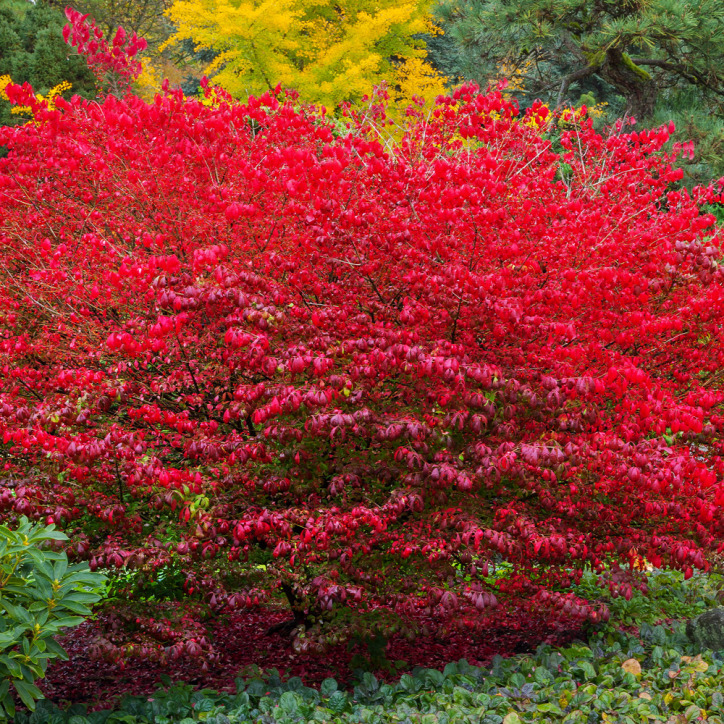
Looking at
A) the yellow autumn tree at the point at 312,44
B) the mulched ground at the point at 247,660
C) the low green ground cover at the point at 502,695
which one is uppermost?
the yellow autumn tree at the point at 312,44

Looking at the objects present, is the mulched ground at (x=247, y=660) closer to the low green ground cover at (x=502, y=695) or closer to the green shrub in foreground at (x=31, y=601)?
the low green ground cover at (x=502, y=695)

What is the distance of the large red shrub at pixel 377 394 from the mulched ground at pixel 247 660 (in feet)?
2.44

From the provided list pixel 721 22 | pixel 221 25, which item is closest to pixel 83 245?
pixel 721 22

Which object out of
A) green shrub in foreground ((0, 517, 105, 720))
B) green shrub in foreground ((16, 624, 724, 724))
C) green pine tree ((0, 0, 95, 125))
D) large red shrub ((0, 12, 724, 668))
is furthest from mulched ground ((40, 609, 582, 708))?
green pine tree ((0, 0, 95, 125))

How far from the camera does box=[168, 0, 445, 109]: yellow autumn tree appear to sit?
1925cm

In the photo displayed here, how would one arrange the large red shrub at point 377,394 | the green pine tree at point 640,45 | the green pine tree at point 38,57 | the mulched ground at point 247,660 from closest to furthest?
the large red shrub at point 377,394 < the mulched ground at point 247,660 < the green pine tree at point 640,45 < the green pine tree at point 38,57

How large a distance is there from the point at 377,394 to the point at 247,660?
279 centimetres

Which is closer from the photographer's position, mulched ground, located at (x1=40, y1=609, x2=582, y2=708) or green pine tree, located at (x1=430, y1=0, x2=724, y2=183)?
mulched ground, located at (x1=40, y1=609, x2=582, y2=708)

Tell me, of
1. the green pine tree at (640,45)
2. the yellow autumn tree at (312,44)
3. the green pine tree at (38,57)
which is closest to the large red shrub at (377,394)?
the green pine tree at (640,45)

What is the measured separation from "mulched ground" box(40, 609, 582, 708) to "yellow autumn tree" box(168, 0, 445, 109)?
15.7m

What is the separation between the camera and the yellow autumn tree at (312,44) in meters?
19.2

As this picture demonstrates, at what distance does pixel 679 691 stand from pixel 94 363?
4.26 meters

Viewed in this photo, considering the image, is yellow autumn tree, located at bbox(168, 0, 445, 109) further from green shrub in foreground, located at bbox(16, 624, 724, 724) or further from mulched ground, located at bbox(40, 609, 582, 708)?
green shrub in foreground, located at bbox(16, 624, 724, 724)

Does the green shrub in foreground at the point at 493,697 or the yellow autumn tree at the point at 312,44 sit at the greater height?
the yellow autumn tree at the point at 312,44
